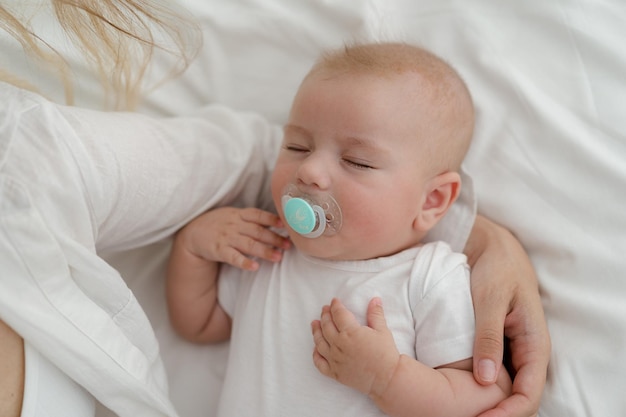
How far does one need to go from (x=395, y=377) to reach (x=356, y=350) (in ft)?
0.24

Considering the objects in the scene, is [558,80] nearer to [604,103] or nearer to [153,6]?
[604,103]

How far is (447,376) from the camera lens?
3.01 ft

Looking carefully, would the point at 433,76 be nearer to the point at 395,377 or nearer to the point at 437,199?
the point at 437,199

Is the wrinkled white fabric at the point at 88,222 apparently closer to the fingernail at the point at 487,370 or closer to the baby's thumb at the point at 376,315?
the baby's thumb at the point at 376,315

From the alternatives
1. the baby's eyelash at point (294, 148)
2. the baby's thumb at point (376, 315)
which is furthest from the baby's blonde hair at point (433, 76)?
the baby's thumb at point (376, 315)

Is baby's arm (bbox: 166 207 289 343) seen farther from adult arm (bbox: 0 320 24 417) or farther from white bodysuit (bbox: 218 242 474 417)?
adult arm (bbox: 0 320 24 417)

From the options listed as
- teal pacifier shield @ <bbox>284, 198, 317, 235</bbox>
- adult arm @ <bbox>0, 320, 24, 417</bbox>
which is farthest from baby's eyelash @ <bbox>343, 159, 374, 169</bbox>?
adult arm @ <bbox>0, 320, 24, 417</bbox>

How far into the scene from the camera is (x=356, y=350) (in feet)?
3.01

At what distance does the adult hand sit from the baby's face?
0.55ft

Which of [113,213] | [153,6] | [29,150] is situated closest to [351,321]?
[113,213]

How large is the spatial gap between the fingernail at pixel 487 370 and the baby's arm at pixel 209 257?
0.42 meters

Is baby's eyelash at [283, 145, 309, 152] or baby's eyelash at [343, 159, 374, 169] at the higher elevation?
baby's eyelash at [343, 159, 374, 169]

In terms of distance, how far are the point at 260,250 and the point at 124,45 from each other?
445 mm

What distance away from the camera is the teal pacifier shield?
963 mm
